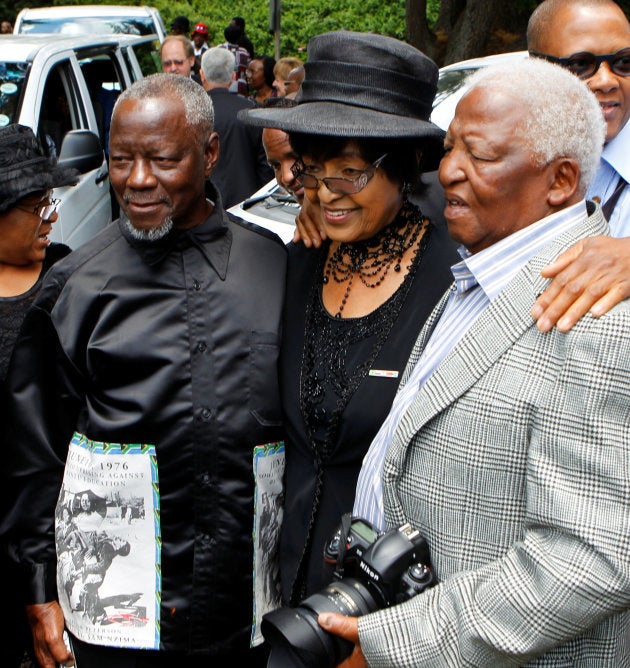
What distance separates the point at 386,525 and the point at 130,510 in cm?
74

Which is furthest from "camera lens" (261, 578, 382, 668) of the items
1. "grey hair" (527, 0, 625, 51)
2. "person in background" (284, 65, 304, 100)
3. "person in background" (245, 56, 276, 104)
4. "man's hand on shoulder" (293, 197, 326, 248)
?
"person in background" (245, 56, 276, 104)

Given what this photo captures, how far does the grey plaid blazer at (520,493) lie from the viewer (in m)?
1.47

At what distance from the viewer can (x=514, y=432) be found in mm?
1580

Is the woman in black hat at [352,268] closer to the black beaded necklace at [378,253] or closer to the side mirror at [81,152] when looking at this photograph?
the black beaded necklace at [378,253]

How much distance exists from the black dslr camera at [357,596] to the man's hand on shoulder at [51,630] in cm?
92

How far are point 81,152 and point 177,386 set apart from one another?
3454mm

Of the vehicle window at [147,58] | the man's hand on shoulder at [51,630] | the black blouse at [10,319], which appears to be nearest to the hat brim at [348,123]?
the black blouse at [10,319]

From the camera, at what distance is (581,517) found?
1.48m

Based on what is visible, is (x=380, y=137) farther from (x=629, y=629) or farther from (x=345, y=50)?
(x=629, y=629)

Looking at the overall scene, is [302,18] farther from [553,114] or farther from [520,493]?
[520,493]

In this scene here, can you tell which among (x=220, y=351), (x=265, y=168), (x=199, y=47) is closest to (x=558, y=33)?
(x=220, y=351)

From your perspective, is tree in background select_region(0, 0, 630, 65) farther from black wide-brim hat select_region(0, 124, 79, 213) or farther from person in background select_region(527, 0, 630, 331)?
person in background select_region(527, 0, 630, 331)

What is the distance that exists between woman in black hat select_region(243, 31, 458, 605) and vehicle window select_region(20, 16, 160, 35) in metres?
8.47

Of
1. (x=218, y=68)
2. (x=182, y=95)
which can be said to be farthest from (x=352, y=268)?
(x=218, y=68)
